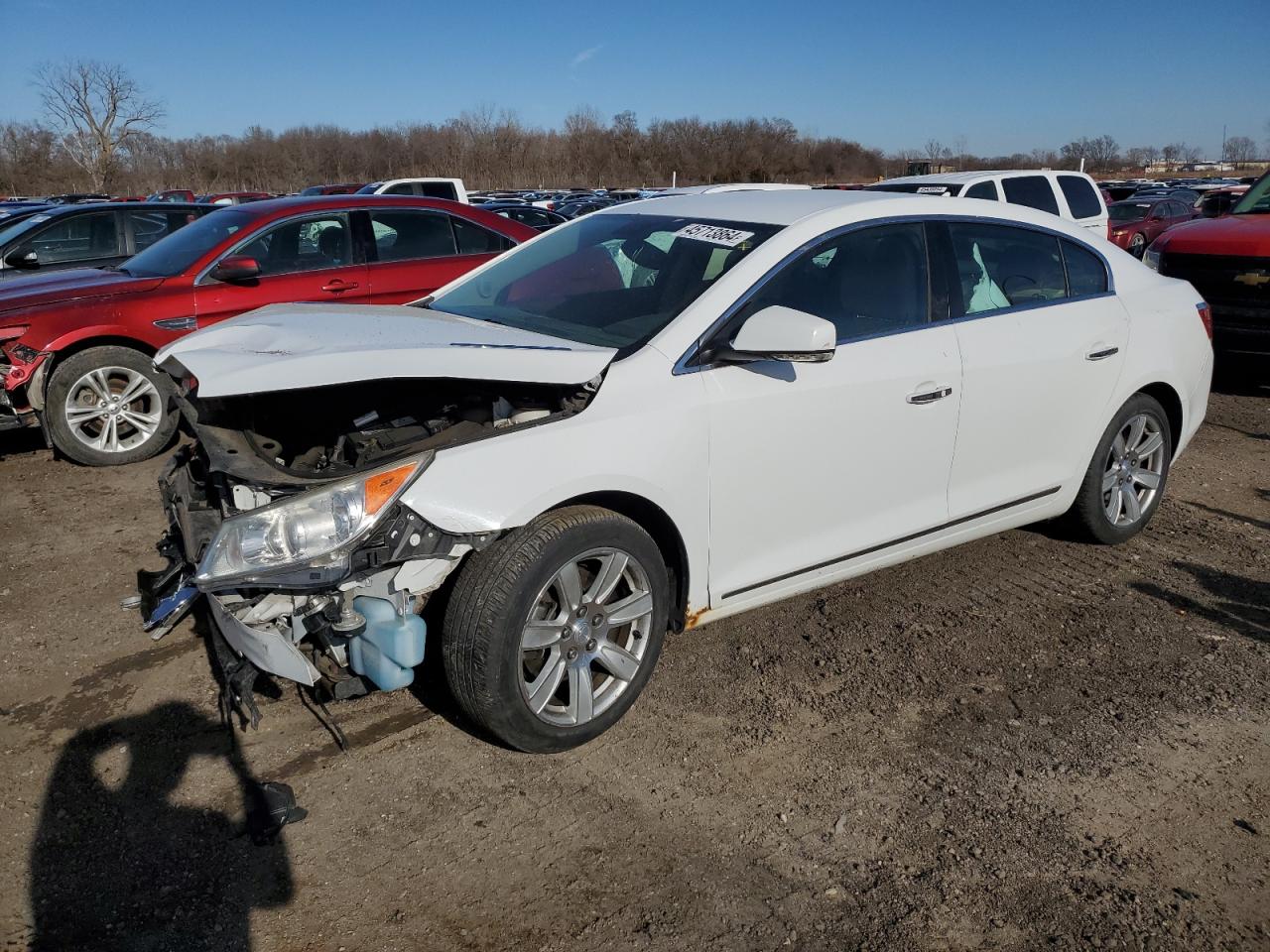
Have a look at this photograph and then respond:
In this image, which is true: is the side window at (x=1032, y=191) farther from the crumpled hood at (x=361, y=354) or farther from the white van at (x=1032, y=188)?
the crumpled hood at (x=361, y=354)

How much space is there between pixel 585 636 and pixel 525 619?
0.30 meters

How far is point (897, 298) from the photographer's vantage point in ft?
13.0

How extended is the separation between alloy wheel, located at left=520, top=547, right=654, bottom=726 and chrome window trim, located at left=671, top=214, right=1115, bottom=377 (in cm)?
72

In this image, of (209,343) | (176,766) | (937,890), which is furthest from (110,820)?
(937,890)

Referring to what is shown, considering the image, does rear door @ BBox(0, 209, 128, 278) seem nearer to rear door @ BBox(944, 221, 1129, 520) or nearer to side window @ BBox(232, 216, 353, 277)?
side window @ BBox(232, 216, 353, 277)

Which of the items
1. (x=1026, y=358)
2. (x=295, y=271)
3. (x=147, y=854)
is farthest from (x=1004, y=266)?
(x=295, y=271)

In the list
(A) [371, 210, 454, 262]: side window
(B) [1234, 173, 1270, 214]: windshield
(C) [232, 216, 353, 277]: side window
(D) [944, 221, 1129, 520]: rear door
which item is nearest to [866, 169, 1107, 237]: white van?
(B) [1234, 173, 1270, 214]: windshield

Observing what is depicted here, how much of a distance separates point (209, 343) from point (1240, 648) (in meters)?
4.19

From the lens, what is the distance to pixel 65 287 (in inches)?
269

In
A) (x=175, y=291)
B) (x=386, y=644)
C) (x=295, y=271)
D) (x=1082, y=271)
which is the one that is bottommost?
(x=386, y=644)

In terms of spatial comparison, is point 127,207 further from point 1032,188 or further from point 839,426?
point 1032,188

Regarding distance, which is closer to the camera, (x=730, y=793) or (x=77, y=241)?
(x=730, y=793)

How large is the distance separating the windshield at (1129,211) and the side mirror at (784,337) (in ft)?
74.8

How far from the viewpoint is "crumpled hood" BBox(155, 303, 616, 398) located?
293 cm
